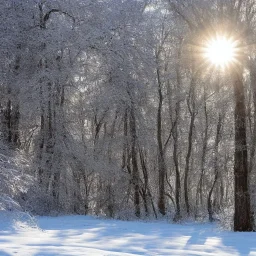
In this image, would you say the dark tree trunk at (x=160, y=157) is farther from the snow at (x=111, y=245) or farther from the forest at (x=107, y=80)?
the snow at (x=111, y=245)

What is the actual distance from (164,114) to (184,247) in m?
23.0

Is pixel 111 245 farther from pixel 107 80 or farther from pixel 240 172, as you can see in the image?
pixel 107 80

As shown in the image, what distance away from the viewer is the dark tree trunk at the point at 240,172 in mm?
14009

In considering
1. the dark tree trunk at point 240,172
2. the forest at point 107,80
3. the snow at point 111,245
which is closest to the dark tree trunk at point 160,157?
the forest at point 107,80

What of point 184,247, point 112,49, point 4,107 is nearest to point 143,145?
point 112,49

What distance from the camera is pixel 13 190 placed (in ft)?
31.2

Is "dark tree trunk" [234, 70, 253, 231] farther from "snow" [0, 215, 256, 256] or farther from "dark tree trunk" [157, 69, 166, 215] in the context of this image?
"dark tree trunk" [157, 69, 166, 215]

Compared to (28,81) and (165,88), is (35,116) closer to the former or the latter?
(28,81)

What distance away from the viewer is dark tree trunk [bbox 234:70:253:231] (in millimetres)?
14009

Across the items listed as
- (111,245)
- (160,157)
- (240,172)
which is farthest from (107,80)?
(111,245)

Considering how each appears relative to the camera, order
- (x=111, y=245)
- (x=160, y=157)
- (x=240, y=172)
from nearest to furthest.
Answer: (x=111, y=245) < (x=240, y=172) < (x=160, y=157)

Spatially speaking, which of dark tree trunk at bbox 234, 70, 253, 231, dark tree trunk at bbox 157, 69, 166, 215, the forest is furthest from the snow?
dark tree trunk at bbox 157, 69, 166, 215

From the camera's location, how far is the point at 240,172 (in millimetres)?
14148

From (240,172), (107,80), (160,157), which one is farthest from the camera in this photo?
(160,157)
